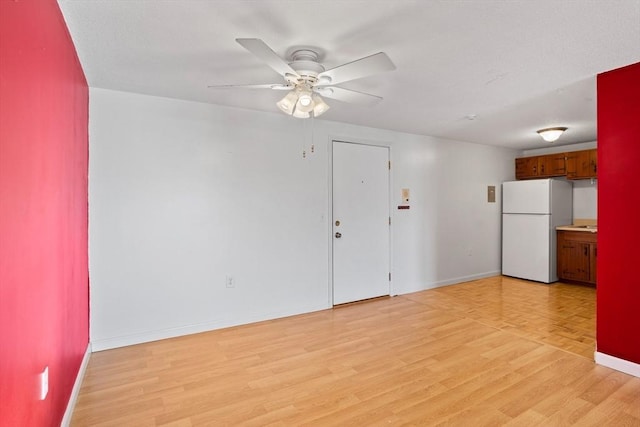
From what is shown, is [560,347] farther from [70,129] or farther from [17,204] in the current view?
[70,129]

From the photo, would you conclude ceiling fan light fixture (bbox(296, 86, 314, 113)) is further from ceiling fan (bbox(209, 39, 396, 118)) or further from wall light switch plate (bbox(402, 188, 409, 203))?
wall light switch plate (bbox(402, 188, 409, 203))

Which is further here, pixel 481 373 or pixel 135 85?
pixel 135 85

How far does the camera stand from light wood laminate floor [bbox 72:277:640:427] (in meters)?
2.06

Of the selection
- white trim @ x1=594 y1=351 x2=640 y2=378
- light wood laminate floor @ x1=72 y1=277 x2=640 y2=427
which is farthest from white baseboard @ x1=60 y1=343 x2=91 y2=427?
white trim @ x1=594 y1=351 x2=640 y2=378

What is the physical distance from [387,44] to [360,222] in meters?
2.57

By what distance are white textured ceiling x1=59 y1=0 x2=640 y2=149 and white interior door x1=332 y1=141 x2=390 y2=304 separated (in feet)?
3.52

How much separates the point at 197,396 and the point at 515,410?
2.10 metres

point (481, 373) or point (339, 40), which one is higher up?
point (339, 40)

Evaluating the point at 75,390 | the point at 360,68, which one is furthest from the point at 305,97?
the point at 75,390

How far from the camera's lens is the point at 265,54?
73.1 inches

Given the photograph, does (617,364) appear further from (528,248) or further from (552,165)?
(552,165)

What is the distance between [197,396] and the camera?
2.28 metres

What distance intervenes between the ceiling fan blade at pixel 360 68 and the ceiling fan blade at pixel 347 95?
0.13m

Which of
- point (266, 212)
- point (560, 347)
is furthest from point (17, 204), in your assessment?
point (560, 347)
